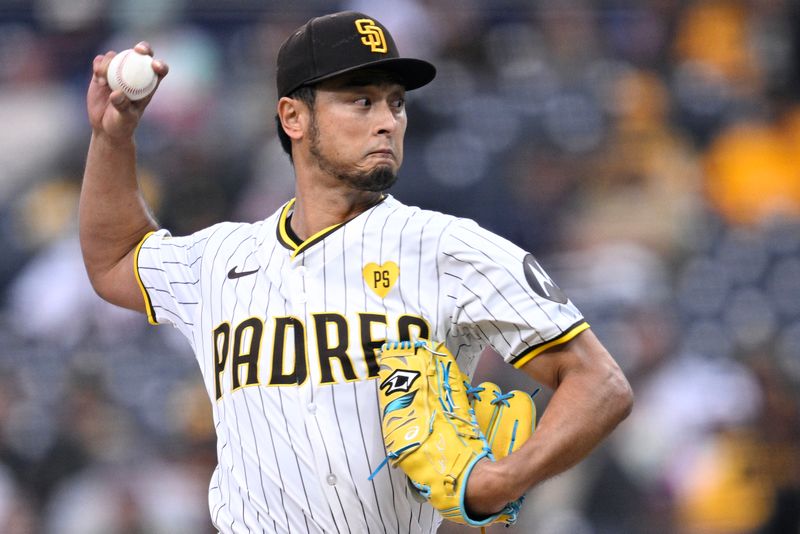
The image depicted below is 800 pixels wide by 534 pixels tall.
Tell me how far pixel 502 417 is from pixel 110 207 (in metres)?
1.40

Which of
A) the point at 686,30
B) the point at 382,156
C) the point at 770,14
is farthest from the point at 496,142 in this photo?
the point at 382,156

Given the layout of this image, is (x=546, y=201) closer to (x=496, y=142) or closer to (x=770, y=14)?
(x=496, y=142)

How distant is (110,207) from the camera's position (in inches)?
141

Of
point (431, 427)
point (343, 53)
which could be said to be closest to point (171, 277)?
point (343, 53)

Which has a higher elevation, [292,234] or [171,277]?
[292,234]

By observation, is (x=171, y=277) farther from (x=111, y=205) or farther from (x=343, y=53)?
(x=343, y=53)

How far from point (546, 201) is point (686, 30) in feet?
6.99

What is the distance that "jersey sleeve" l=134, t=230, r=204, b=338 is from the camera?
3.42 meters

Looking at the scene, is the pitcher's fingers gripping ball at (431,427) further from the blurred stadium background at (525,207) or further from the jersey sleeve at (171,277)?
the blurred stadium background at (525,207)

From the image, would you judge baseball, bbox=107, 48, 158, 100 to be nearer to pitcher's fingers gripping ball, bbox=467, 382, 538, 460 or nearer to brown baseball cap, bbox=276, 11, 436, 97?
brown baseball cap, bbox=276, 11, 436, 97

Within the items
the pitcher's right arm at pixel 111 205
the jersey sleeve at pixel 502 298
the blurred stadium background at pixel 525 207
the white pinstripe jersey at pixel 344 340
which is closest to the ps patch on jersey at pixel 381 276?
the white pinstripe jersey at pixel 344 340

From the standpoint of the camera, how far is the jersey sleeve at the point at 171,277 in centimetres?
342

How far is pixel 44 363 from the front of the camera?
7.50 meters

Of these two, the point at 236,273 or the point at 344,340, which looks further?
the point at 236,273
